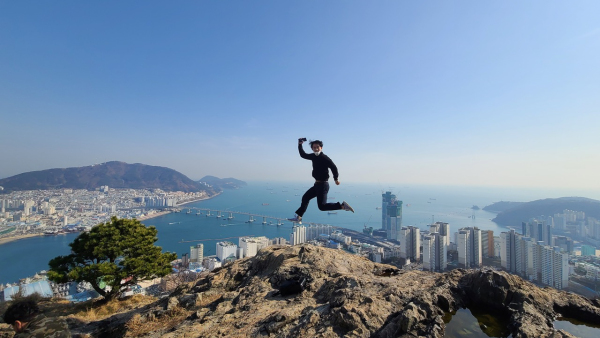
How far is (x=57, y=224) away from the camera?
51219mm

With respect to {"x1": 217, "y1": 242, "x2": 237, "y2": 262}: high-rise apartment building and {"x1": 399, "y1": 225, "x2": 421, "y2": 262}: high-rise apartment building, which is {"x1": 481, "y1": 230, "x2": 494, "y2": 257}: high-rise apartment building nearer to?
{"x1": 399, "y1": 225, "x2": 421, "y2": 262}: high-rise apartment building

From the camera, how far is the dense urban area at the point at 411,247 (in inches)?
822

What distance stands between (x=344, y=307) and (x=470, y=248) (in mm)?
32867

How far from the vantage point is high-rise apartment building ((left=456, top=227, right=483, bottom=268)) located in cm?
2742

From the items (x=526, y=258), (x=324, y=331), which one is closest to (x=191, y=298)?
(x=324, y=331)

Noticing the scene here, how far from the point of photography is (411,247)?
31.5 m

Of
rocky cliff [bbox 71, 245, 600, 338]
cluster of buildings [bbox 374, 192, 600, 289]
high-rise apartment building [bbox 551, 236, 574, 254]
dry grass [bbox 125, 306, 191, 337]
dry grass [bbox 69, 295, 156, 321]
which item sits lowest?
high-rise apartment building [bbox 551, 236, 574, 254]

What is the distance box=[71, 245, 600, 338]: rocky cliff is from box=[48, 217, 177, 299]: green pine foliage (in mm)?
2196

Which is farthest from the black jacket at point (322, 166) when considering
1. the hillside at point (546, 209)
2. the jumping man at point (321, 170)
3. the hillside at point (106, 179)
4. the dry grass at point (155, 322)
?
the hillside at point (106, 179)

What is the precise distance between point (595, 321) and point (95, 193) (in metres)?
134

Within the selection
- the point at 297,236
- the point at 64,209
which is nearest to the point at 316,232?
the point at 297,236

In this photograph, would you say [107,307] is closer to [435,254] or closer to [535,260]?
[435,254]

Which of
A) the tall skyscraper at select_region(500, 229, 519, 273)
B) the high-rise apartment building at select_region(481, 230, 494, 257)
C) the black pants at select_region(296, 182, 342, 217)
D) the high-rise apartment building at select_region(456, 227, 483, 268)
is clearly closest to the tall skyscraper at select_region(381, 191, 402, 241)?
the high-rise apartment building at select_region(481, 230, 494, 257)

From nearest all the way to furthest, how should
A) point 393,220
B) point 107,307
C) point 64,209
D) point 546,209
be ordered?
point 107,307
point 393,220
point 546,209
point 64,209
